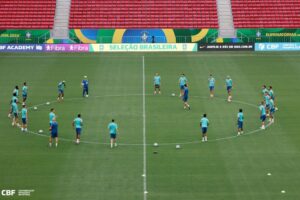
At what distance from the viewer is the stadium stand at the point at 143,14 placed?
256 feet

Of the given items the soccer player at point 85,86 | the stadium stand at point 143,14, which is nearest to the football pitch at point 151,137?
the soccer player at point 85,86

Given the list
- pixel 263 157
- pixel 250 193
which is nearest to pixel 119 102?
pixel 263 157

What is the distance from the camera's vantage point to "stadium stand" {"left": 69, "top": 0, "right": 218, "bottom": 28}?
78125mm

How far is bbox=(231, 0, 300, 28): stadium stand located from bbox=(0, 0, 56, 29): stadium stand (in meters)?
20.2

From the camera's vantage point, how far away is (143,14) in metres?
79.9

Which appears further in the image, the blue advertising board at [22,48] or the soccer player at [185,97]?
the blue advertising board at [22,48]

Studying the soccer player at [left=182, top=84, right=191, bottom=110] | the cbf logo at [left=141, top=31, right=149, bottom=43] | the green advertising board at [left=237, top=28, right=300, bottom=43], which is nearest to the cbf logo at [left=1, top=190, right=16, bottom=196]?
the soccer player at [left=182, top=84, right=191, bottom=110]

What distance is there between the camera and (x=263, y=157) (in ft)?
123

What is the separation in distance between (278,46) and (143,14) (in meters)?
15.9

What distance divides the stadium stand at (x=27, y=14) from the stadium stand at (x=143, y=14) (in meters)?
2.56

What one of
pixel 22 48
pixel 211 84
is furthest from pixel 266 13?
pixel 211 84

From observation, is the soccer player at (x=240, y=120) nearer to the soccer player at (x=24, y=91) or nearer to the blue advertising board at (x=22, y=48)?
A: the soccer player at (x=24, y=91)

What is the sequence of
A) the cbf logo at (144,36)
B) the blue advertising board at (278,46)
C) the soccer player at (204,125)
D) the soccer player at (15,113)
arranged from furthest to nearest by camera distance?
the cbf logo at (144,36)
the blue advertising board at (278,46)
the soccer player at (15,113)
the soccer player at (204,125)

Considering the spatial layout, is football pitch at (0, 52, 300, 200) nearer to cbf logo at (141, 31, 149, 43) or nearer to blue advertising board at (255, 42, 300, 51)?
blue advertising board at (255, 42, 300, 51)
